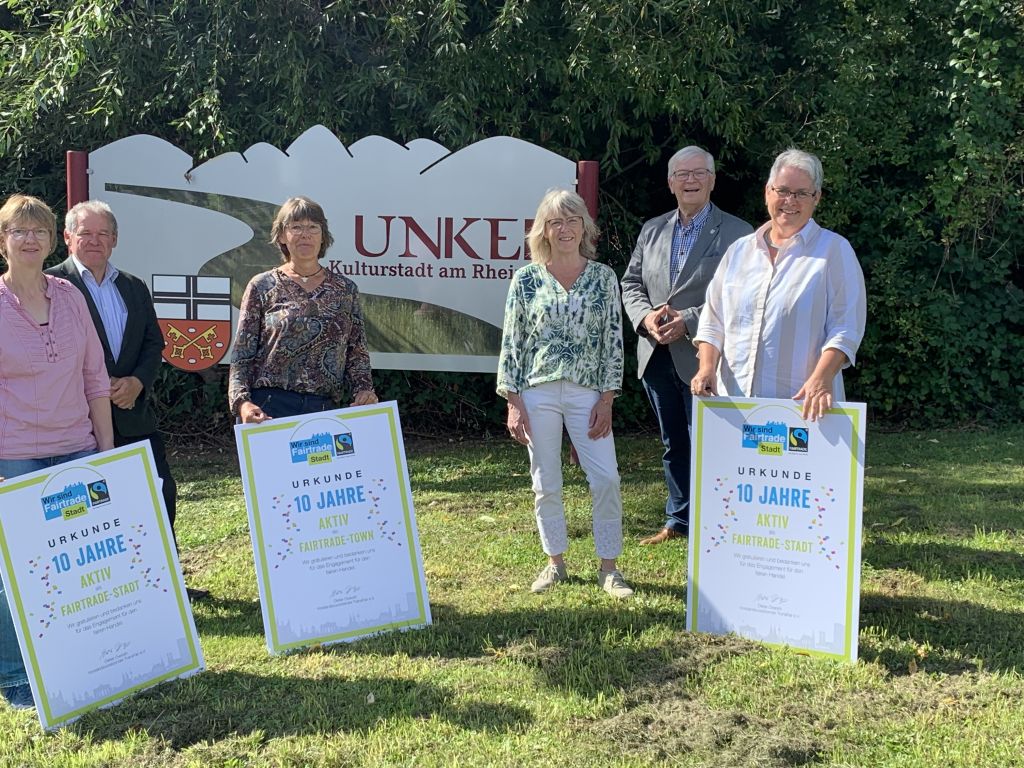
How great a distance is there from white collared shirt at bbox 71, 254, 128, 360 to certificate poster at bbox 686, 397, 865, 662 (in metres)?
2.49

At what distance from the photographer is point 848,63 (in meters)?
7.60

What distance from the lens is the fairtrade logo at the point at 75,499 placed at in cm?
327

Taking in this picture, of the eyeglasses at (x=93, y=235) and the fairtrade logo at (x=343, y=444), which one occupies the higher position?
the eyeglasses at (x=93, y=235)

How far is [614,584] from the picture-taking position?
438 cm

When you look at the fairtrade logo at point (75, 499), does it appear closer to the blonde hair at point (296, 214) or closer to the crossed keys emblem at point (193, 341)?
the blonde hair at point (296, 214)

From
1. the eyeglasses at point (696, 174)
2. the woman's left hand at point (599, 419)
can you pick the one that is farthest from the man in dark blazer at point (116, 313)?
the eyeglasses at point (696, 174)

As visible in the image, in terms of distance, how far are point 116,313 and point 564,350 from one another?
77.0 inches

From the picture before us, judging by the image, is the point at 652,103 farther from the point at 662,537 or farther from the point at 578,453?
the point at 578,453

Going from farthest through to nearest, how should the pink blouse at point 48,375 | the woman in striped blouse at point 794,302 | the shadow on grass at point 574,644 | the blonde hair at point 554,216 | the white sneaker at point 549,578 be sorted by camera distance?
the white sneaker at point 549,578 < the blonde hair at point 554,216 < the woman in striped blouse at point 794,302 < the shadow on grass at point 574,644 < the pink blouse at point 48,375

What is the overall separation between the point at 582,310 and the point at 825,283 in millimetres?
1010

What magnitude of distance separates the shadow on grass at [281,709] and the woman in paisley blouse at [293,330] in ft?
3.52

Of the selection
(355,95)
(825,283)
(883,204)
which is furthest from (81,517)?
(883,204)

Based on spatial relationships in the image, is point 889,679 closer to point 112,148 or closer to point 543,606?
point 543,606

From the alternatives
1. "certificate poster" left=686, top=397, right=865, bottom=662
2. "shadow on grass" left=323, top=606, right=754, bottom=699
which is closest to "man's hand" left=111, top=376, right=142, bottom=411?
"shadow on grass" left=323, top=606, right=754, bottom=699
